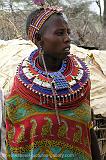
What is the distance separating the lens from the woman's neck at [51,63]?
7.43ft

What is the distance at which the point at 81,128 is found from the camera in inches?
88.3

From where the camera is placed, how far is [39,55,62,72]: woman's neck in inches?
89.1

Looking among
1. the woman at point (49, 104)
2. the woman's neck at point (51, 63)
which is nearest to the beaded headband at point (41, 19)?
the woman at point (49, 104)

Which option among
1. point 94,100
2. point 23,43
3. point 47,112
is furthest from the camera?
point 23,43

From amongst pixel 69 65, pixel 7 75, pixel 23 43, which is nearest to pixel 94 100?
pixel 7 75

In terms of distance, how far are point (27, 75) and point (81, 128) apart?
39 centimetres

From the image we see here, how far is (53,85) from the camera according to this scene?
7.27 feet

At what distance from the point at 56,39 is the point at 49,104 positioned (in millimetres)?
331

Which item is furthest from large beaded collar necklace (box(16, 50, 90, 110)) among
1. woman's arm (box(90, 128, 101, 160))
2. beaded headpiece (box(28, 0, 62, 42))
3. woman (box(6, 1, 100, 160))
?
woman's arm (box(90, 128, 101, 160))

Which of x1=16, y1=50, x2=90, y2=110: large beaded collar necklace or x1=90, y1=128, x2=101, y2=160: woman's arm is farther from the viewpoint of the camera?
x1=90, y1=128, x2=101, y2=160: woman's arm

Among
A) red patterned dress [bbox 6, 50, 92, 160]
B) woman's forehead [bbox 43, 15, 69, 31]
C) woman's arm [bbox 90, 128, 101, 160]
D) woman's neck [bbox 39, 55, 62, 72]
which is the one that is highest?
woman's forehead [bbox 43, 15, 69, 31]

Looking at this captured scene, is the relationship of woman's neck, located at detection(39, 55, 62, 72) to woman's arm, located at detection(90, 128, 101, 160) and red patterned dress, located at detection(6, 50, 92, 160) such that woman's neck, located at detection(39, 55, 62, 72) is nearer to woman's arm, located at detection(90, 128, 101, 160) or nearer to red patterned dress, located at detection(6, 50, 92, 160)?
red patterned dress, located at detection(6, 50, 92, 160)

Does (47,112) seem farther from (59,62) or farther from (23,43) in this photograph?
(23,43)

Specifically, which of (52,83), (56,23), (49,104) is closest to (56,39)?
(56,23)
